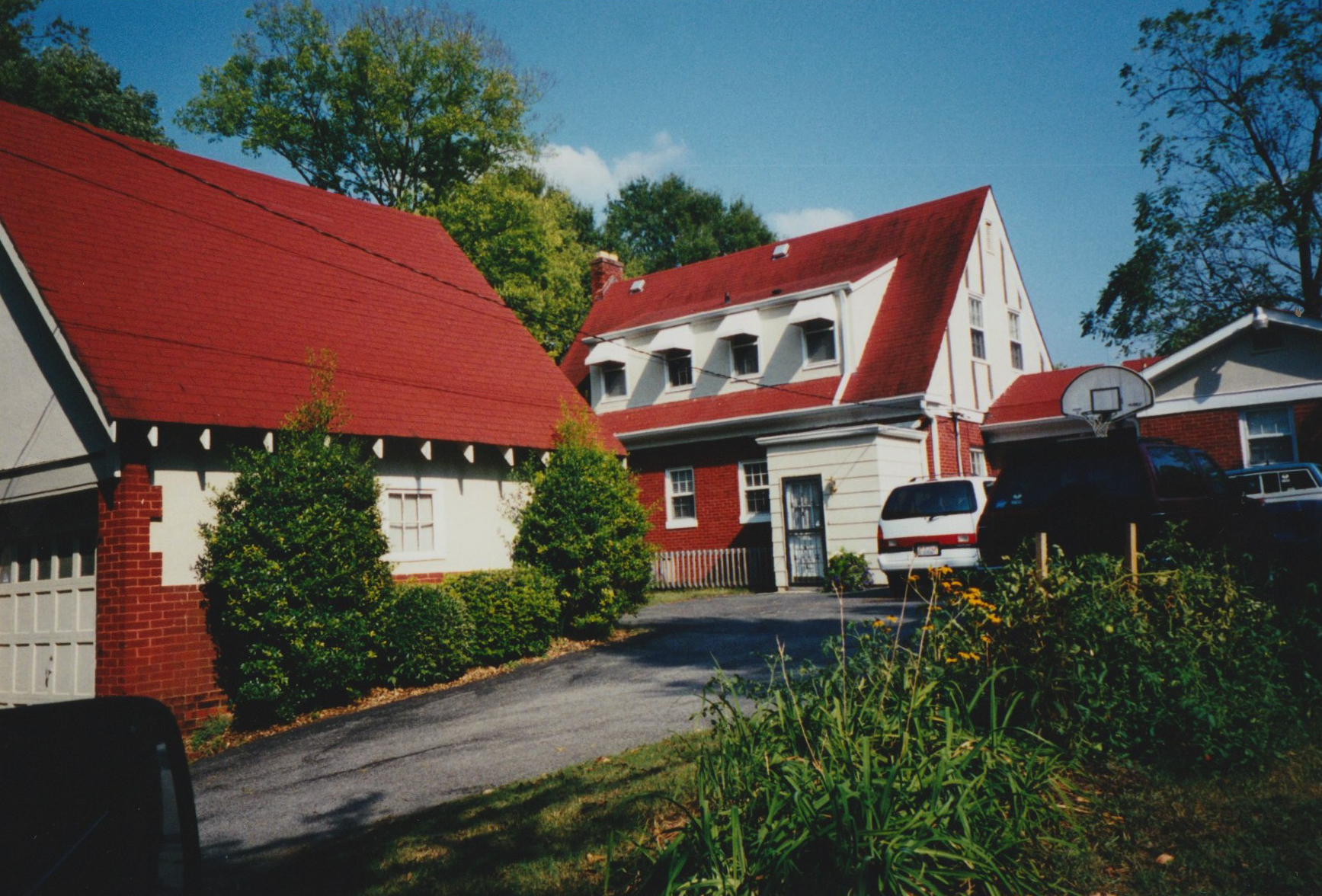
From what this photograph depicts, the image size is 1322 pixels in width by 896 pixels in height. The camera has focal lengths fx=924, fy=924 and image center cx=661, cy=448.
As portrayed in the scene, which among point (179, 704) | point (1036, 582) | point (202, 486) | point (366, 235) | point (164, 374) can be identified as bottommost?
point (179, 704)

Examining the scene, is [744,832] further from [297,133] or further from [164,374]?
[297,133]

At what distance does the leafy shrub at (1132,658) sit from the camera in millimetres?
5328

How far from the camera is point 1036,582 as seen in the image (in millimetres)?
5867

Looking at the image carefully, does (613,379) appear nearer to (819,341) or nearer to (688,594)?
(819,341)

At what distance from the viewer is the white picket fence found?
73.0ft

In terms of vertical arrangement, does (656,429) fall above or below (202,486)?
above

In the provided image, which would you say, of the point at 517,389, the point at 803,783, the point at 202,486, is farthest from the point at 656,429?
the point at 803,783

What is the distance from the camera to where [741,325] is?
80.9 ft

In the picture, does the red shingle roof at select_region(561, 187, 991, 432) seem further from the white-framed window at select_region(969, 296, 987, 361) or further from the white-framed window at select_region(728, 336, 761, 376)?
the white-framed window at select_region(969, 296, 987, 361)

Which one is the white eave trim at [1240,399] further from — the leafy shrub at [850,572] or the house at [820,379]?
the leafy shrub at [850,572]

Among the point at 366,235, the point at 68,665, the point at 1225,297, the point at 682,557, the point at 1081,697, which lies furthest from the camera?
the point at 1225,297

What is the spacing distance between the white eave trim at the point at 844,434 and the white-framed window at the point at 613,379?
23.1 feet

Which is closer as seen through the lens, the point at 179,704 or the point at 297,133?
the point at 179,704

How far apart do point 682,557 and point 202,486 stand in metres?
13.9
